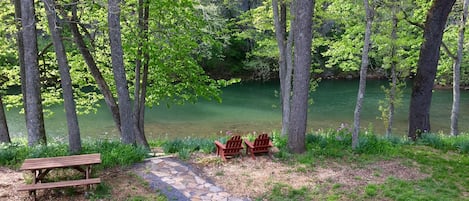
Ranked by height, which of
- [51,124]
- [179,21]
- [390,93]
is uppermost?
[179,21]

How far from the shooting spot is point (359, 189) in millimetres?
6188

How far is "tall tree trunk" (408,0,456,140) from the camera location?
913 centimetres

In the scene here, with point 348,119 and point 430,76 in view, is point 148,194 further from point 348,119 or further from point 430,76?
point 348,119

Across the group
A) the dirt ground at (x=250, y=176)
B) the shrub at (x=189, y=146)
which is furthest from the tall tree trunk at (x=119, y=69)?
the dirt ground at (x=250, y=176)

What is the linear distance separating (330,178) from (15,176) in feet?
17.8

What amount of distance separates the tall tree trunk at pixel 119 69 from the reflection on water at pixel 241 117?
7.02m

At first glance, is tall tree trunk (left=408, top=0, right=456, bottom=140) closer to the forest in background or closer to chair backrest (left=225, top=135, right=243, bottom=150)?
the forest in background

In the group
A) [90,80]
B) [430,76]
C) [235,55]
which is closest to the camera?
[430,76]

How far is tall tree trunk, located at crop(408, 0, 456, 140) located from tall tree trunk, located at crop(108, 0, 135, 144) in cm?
723

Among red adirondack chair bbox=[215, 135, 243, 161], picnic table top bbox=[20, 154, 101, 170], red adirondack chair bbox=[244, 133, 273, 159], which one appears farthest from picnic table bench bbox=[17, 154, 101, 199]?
red adirondack chair bbox=[244, 133, 273, 159]

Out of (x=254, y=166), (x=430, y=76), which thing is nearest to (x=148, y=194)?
(x=254, y=166)

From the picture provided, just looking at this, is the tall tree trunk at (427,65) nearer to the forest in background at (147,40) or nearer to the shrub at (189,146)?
the forest in background at (147,40)

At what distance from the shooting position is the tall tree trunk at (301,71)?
755 centimetres

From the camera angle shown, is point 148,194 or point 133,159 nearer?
point 148,194
